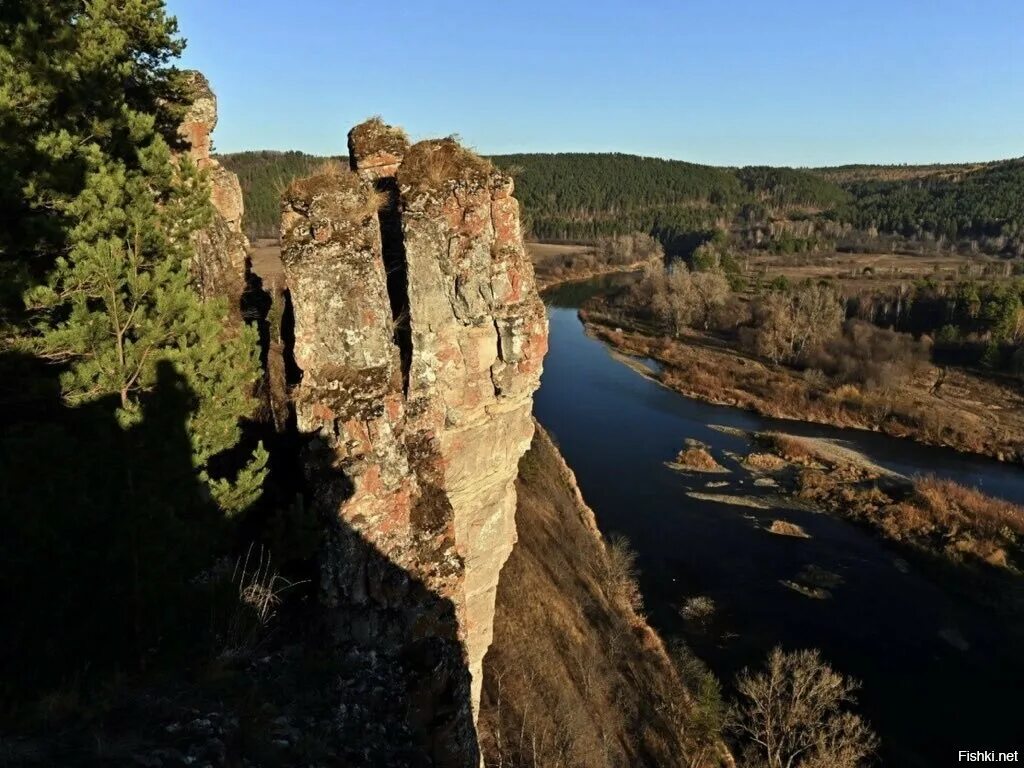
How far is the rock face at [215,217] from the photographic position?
1325 cm

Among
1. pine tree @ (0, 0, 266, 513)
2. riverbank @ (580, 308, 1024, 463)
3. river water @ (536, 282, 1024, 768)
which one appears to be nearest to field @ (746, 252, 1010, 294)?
riverbank @ (580, 308, 1024, 463)

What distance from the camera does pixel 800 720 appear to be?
18688 mm

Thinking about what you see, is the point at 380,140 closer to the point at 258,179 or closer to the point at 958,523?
the point at 958,523

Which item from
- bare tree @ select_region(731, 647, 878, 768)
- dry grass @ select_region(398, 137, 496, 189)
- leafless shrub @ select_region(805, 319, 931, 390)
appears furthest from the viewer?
leafless shrub @ select_region(805, 319, 931, 390)

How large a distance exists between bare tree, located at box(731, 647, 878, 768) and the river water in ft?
4.19

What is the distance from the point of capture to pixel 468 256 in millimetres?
11805

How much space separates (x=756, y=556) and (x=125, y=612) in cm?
2737

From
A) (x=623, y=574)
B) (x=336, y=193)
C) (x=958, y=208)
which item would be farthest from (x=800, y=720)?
(x=958, y=208)

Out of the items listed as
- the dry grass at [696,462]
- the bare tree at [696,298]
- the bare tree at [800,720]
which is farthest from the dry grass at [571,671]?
the bare tree at [696,298]

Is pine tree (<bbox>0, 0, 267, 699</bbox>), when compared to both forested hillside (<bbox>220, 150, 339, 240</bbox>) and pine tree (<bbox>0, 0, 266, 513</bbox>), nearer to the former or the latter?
pine tree (<bbox>0, 0, 266, 513</bbox>)

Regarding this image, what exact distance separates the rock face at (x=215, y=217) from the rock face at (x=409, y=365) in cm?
378

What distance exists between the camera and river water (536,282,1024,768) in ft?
69.1

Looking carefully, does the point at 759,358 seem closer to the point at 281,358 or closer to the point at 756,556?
the point at 756,556

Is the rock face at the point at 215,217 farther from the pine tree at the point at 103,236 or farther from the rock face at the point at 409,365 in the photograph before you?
the pine tree at the point at 103,236
